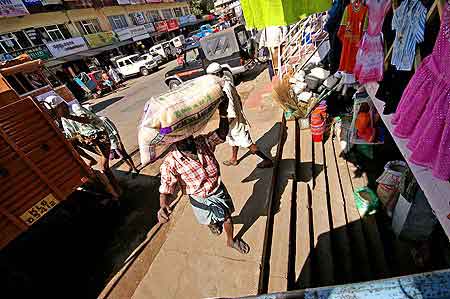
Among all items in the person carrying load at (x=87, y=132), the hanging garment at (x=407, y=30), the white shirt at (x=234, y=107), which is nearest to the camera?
the hanging garment at (x=407, y=30)

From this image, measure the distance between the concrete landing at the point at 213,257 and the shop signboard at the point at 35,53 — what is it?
19.6 m

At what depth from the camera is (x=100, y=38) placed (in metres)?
21.7

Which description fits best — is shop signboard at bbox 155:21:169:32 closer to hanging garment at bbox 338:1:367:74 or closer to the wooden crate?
the wooden crate

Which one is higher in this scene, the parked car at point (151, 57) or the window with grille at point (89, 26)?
the window with grille at point (89, 26)

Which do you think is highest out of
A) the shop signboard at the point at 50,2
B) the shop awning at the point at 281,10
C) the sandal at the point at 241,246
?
the shop signboard at the point at 50,2

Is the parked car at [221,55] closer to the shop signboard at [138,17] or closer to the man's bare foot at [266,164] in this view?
the man's bare foot at [266,164]

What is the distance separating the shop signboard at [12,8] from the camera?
579 inches

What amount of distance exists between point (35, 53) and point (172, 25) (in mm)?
18998

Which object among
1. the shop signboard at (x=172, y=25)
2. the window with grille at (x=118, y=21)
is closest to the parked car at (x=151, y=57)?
the window with grille at (x=118, y=21)

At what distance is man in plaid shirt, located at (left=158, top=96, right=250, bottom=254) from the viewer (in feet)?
7.14

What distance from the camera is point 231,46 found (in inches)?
391

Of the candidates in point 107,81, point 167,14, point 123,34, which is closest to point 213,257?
point 107,81

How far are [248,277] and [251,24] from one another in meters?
3.19

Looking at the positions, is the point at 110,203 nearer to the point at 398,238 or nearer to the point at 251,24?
the point at 251,24
